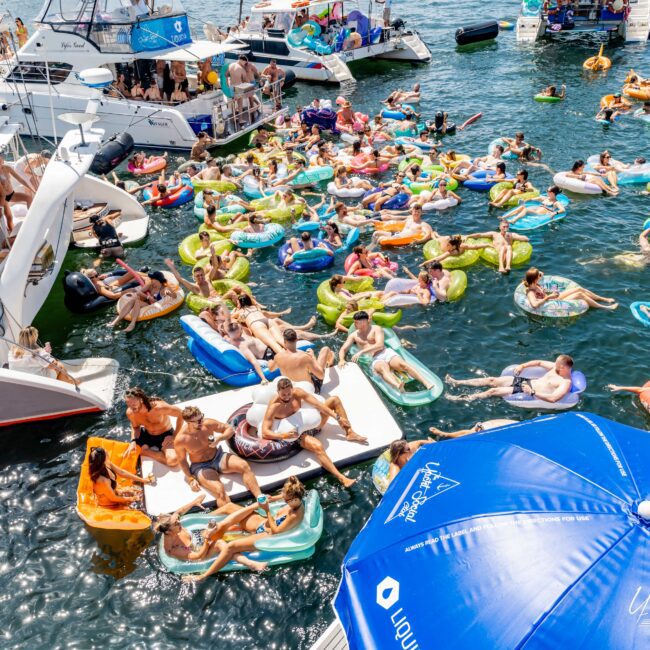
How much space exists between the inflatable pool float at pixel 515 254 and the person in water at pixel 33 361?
30.1ft

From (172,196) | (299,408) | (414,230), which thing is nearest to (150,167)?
(172,196)

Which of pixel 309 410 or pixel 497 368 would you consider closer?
pixel 309 410

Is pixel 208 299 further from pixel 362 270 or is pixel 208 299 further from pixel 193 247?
pixel 362 270

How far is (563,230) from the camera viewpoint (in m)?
15.8

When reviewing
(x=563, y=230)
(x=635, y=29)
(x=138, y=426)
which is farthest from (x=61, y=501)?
(x=635, y=29)

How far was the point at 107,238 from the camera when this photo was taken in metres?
15.7

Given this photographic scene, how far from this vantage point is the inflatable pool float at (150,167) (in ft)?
66.9

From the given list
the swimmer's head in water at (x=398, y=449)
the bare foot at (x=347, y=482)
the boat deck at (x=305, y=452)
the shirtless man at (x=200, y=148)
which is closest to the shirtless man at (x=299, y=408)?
the bare foot at (x=347, y=482)

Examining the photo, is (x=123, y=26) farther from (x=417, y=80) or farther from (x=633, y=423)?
(x=633, y=423)

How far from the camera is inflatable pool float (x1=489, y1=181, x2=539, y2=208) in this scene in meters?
16.8

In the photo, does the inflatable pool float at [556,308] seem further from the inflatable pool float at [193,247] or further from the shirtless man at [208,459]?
the inflatable pool float at [193,247]

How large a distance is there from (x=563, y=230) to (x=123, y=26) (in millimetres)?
15819

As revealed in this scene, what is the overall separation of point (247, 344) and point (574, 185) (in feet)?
36.7

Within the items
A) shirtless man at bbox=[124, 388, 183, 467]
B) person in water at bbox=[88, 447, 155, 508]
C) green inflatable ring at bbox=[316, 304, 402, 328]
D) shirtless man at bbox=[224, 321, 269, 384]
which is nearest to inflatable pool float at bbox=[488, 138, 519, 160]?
green inflatable ring at bbox=[316, 304, 402, 328]
